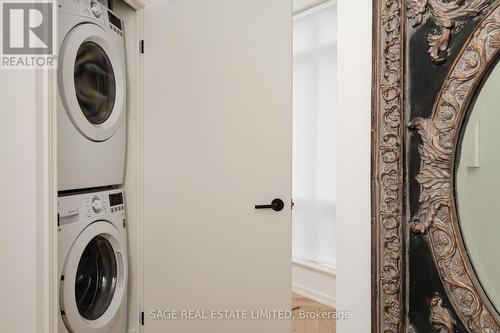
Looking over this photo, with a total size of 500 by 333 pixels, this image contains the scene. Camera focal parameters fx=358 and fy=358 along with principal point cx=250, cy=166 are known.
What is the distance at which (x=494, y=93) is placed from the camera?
0.67 metres

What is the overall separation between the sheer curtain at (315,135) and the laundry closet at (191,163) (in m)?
1.28

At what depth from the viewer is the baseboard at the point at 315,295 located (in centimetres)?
295

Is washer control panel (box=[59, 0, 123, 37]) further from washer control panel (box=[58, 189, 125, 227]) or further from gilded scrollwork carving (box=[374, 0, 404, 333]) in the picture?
gilded scrollwork carving (box=[374, 0, 404, 333])

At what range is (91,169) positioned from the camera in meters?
1.68

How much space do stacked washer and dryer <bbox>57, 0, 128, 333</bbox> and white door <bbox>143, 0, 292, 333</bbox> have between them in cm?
16

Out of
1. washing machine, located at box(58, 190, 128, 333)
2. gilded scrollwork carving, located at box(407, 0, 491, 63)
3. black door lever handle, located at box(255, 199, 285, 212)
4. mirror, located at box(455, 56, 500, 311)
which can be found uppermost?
gilded scrollwork carving, located at box(407, 0, 491, 63)

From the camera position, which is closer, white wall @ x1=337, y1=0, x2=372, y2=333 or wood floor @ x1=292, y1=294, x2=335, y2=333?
white wall @ x1=337, y1=0, x2=372, y2=333

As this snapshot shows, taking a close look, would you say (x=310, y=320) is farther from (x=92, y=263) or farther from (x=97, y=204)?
(x=97, y=204)

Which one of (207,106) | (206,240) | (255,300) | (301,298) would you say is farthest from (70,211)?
(301,298)

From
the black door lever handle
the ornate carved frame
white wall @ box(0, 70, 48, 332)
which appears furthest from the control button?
the ornate carved frame

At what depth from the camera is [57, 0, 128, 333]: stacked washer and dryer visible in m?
1.50

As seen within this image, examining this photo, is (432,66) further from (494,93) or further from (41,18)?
(41,18)

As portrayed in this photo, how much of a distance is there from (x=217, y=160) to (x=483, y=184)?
52.8 inches

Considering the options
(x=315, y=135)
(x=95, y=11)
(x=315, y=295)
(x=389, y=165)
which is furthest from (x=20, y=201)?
(x=315, y=295)
